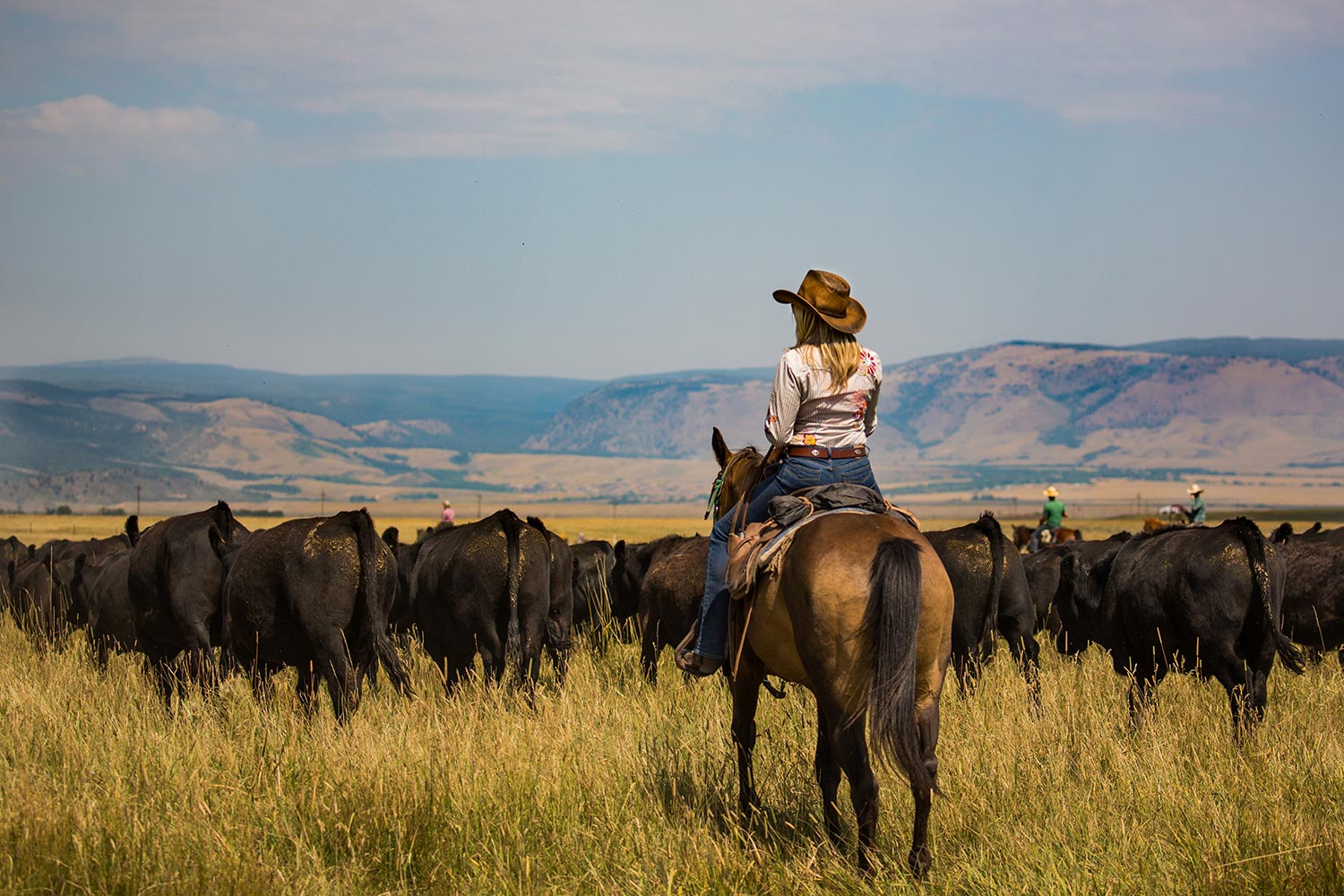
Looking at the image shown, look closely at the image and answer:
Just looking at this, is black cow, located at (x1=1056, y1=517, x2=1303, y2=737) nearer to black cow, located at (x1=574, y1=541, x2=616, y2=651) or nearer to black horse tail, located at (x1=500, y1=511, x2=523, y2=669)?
black horse tail, located at (x1=500, y1=511, x2=523, y2=669)

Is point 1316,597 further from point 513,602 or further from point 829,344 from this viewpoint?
point 829,344

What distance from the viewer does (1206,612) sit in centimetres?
971

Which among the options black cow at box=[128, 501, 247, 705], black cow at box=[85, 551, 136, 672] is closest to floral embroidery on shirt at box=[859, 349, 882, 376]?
black cow at box=[128, 501, 247, 705]

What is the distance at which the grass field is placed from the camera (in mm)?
6152

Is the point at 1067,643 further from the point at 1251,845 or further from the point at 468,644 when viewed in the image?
the point at 1251,845

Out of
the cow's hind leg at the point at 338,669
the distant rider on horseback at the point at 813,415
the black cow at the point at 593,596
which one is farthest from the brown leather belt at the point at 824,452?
the black cow at the point at 593,596

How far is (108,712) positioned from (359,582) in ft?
6.21

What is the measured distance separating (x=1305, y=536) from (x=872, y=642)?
1079 centimetres

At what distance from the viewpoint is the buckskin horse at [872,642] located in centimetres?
592

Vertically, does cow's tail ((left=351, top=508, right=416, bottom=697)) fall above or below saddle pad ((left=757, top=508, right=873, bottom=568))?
below

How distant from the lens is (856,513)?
21.5 ft

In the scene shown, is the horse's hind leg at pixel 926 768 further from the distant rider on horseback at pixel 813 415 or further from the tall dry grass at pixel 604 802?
the distant rider on horseback at pixel 813 415

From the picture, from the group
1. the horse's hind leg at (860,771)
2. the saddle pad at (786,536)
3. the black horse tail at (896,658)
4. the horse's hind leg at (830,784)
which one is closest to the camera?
the black horse tail at (896,658)

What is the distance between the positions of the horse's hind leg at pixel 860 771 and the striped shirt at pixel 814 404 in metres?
1.62
